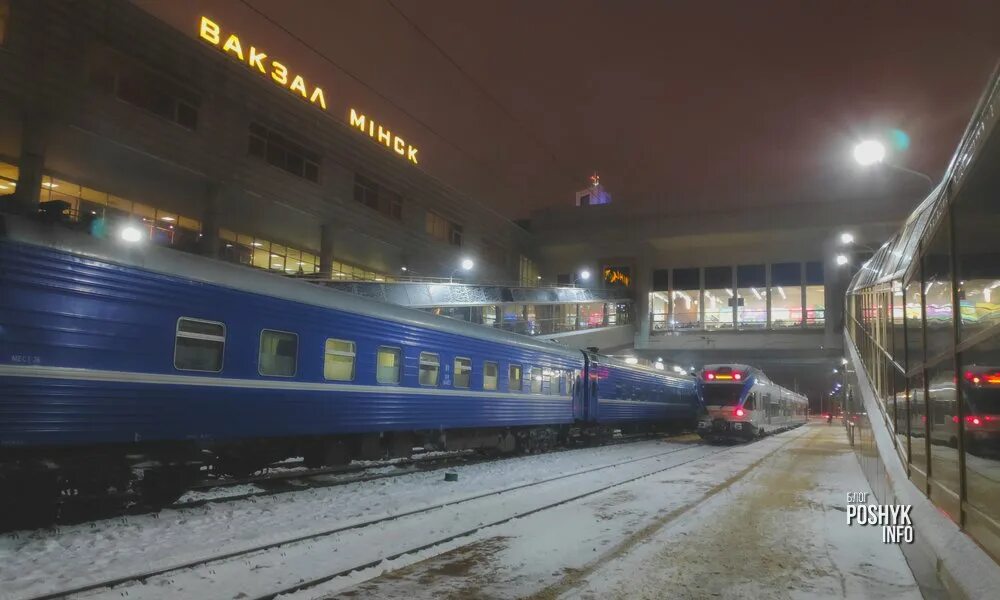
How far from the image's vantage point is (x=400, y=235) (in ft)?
118

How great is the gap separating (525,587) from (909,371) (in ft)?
12.9

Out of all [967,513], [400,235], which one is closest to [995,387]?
[967,513]

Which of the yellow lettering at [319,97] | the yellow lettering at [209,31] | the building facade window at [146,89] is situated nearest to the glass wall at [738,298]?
the yellow lettering at [319,97]

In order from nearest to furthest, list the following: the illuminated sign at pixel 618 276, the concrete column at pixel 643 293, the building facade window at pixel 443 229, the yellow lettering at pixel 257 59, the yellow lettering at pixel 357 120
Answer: the yellow lettering at pixel 257 59, the yellow lettering at pixel 357 120, the building facade window at pixel 443 229, the concrete column at pixel 643 293, the illuminated sign at pixel 618 276

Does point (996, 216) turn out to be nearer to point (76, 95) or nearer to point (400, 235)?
point (76, 95)

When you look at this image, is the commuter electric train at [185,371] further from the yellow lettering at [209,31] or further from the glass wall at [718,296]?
the glass wall at [718,296]

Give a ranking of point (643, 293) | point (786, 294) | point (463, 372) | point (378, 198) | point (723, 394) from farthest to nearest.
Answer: point (643, 293) < point (786, 294) < point (378, 198) < point (723, 394) < point (463, 372)

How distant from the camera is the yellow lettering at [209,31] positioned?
89.2 feet

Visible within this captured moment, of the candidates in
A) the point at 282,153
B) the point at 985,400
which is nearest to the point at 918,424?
the point at 985,400

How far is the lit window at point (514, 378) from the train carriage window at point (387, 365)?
14.7ft

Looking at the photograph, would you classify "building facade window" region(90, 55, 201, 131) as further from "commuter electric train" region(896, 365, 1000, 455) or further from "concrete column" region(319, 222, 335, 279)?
"commuter electric train" region(896, 365, 1000, 455)

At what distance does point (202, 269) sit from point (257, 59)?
24.9 metres

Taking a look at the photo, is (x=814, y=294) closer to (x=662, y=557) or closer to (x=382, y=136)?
(x=382, y=136)

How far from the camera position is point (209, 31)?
2759 centimetres
